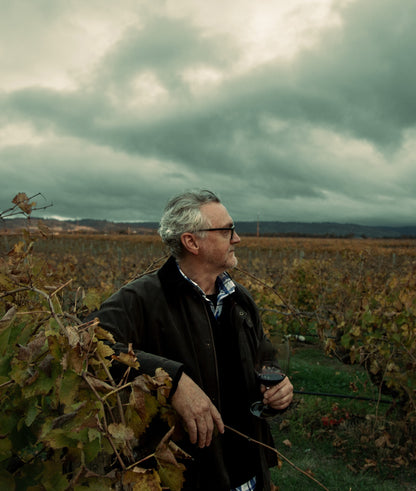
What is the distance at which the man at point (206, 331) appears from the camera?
1.77m

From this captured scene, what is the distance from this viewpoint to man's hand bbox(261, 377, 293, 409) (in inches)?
71.7

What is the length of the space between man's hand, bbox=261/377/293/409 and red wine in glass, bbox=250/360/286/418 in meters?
0.03

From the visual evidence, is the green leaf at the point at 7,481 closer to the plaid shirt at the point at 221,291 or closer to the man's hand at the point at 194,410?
the man's hand at the point at 194,410

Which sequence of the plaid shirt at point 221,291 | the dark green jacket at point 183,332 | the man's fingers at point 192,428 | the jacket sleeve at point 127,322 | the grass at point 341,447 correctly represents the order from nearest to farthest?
the man's fingers at point 192,428 < the jacket sleeve at point 127,322 < the dark green jacket at point 183,332 < the plaid shirt at point 221,291 < the grass at point 341,447

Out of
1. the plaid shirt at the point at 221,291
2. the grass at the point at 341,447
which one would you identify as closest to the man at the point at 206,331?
the plaid shirt at the point at 221,291

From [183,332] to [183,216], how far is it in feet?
2.30

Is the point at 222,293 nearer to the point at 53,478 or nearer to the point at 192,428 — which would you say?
the point at 192,428

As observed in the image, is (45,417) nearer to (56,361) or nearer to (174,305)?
(56,361)

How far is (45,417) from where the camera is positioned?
94 centimetres

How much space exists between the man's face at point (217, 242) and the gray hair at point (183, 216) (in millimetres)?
44

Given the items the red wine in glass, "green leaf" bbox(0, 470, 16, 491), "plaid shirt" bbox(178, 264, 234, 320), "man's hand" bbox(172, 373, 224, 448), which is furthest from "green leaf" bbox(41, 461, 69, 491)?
"plaid shirt" bbox(178, 264, 234, 320)

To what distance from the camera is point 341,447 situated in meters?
4.03

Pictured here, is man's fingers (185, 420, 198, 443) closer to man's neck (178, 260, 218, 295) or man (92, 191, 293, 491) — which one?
man (92, 191, 293, 491)

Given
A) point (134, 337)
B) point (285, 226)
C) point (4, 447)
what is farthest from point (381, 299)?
point (285, 226)
